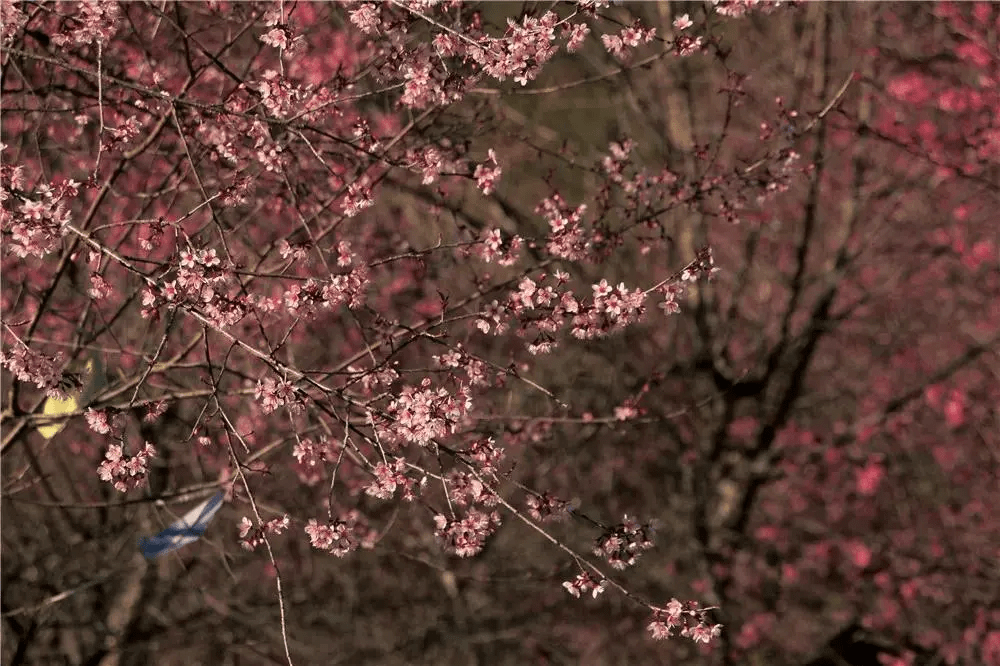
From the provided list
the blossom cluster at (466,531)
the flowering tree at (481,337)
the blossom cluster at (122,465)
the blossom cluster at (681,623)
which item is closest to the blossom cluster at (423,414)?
the flowering tree at (481,337)

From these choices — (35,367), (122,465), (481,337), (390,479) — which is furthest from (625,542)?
(481,337)

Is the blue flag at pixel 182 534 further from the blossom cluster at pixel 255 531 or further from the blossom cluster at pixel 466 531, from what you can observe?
the blossom cluster at pixel 466 531

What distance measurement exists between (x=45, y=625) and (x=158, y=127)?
375 centimetres

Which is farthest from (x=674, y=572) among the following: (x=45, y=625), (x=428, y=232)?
(x=45, y=625)

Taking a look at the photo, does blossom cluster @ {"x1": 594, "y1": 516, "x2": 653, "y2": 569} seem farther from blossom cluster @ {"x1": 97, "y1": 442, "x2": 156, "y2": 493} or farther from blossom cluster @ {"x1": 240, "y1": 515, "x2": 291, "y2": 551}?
blossom cluster @ {"x1": 97, "y1": 442, "x2": 156, "y2": 493}

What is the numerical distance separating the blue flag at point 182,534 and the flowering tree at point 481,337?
0.13 metres

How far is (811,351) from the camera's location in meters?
9.28

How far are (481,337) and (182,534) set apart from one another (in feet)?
25.8

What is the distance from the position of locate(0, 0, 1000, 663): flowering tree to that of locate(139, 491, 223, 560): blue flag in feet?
0.42

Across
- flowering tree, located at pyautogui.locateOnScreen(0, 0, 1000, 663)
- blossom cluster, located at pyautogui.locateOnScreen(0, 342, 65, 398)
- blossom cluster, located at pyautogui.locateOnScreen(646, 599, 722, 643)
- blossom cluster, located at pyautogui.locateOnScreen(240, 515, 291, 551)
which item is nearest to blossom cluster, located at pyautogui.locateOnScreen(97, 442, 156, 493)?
flowering tree, located at pyautogui.locateOnScreen(0, 0, 1000, 663)

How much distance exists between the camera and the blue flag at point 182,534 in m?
4.05

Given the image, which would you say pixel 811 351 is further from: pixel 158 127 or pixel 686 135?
pixel 158 127

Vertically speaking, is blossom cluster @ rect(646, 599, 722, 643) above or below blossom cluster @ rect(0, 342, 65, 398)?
below

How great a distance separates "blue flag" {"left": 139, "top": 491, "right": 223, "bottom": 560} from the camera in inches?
160
